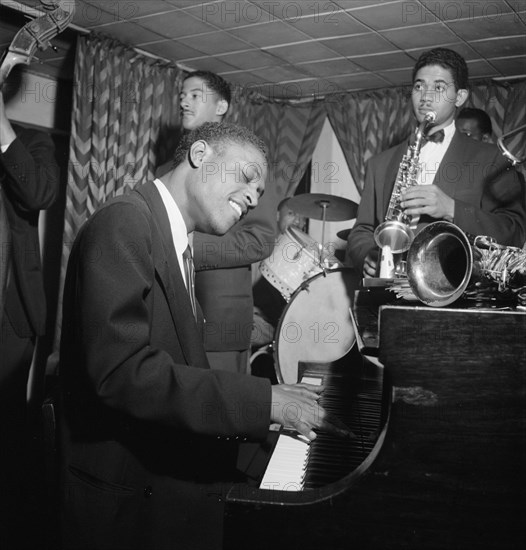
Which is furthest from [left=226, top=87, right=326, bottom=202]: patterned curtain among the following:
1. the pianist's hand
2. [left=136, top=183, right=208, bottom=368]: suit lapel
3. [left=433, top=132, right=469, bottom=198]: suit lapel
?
the pianist's hand

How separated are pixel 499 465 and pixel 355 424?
0.70 meters

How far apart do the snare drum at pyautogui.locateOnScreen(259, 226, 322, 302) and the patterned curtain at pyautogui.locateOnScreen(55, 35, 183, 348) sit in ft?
4.95

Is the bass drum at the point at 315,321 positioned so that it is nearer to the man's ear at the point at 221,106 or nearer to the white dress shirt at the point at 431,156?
the white dress shirt at the point at 431,156

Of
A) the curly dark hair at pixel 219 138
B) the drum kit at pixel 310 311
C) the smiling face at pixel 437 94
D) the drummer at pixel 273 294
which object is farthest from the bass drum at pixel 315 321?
the curly dark hair at pixel 219 138

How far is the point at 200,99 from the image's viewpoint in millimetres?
3582

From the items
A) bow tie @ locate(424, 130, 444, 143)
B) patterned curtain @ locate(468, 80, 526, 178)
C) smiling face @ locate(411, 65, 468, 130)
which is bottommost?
bow tie @ locate(424, 130, 444, 143)

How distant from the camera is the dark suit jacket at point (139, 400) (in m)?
1.27

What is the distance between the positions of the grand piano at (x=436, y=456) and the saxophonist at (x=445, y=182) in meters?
1.51

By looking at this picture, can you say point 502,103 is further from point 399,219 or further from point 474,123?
point 399,219

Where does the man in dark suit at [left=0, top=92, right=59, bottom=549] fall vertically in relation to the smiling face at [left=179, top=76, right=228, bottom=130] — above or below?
below

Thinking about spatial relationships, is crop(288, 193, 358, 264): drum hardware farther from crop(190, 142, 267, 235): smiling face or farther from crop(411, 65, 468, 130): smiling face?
crop(190, 142, 267, 235): smiling face

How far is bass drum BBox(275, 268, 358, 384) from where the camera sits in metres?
3.64

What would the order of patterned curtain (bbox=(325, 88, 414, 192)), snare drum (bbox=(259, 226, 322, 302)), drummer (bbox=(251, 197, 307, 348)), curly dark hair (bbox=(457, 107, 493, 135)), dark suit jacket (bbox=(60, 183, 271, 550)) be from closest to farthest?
1. dark suit jacket (bbox=(60, 183, 271, 550))
2. snare drum (bbox=(259, 226, 322, 302))
3. curly dark hair (bbox=(457, 107, 493, 135))
4. drummer (bbox=(251, 197, 307, 348))
5. patterned curtain (bbox=(325, 88, 414, 192))

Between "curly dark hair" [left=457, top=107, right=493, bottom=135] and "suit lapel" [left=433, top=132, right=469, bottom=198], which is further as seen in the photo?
"curly dark hair" [left=457, top=107, right=493, bottom=135]
